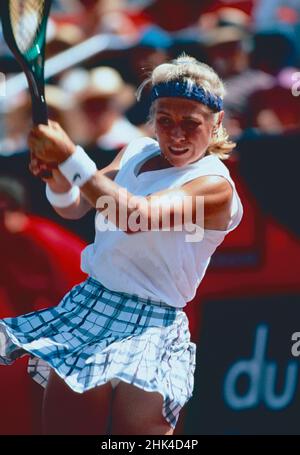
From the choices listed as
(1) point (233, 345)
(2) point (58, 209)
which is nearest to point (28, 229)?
(2) point (58, 209)

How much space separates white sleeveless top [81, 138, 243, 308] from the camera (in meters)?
2.72

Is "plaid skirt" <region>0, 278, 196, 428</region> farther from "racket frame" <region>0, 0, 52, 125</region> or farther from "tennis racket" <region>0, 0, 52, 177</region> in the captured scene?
"racket frame" <region>0, 0, 52, 125</region>

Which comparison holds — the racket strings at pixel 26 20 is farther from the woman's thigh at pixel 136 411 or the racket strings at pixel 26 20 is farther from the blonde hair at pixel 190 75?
the woman's thigh at pixel 136 411

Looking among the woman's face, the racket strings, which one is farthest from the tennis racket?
the woman's face

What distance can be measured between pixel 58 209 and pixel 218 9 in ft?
6.12

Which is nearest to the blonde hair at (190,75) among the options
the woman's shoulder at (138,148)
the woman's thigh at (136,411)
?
the woman's shoulder at (138,148)

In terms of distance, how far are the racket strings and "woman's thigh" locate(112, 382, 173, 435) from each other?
97 centimetres

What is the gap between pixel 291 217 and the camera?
393 cm

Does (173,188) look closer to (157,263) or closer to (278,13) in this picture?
(157,263)

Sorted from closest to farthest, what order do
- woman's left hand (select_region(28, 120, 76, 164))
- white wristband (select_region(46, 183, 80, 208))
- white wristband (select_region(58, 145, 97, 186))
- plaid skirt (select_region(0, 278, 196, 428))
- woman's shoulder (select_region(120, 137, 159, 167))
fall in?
woman's left hand (select_region(28, 120, 76, 164)), white wristband (select_region(58, 145, 97, 186)), plaid skirt (select_region(0, 278, 196, 428)), white wristband (select_region(46, 183, 80, 208)), woman's shoulder (select_region(120, 137, 159, 167))

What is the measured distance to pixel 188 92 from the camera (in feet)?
8.84

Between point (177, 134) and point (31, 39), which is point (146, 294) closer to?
point (177, 134)

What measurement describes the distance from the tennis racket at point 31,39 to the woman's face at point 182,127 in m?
0.37

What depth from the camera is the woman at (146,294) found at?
8.67 ft
